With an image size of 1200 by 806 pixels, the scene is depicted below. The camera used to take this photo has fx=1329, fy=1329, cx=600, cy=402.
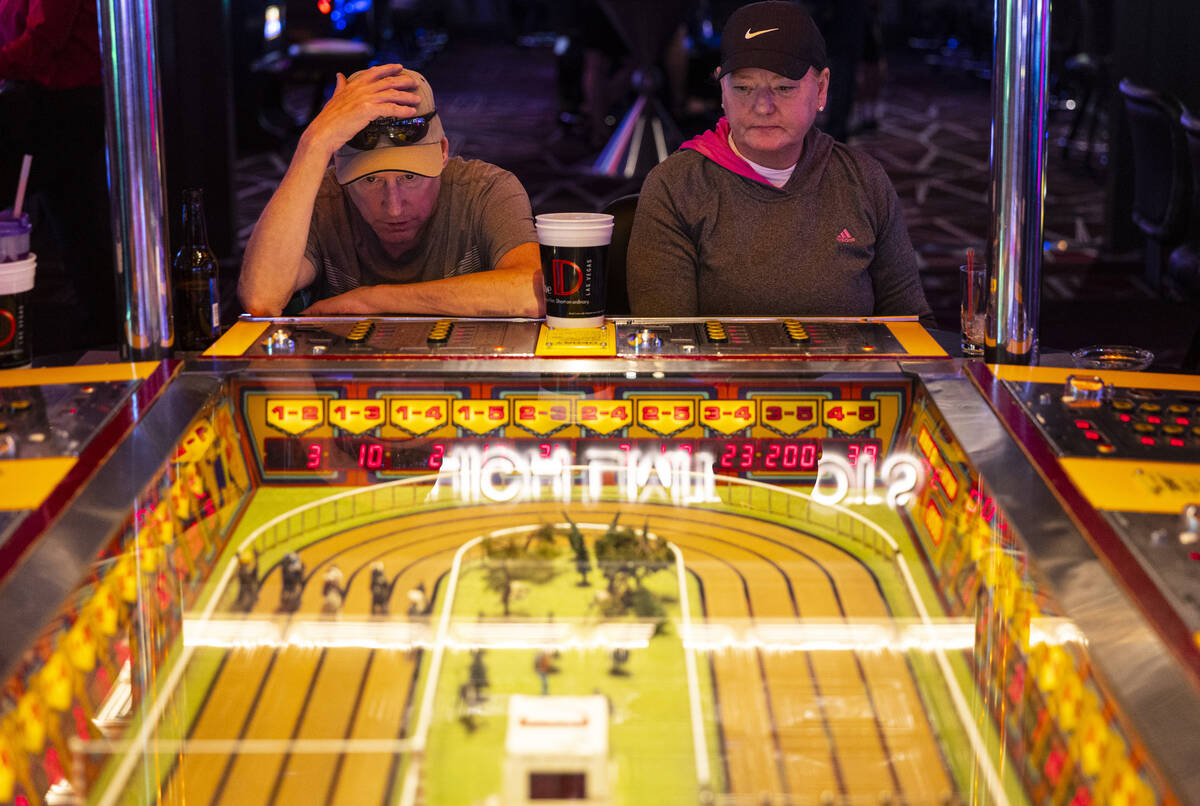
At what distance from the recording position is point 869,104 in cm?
1038

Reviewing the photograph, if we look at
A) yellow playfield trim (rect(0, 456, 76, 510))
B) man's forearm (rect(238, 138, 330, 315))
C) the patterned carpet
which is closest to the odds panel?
man's forearm (rect(238, 138, 330, 315))

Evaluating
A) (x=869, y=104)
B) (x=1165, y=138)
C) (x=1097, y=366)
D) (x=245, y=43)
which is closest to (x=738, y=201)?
(x=1097, y=366)

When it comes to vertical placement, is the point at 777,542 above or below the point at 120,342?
below

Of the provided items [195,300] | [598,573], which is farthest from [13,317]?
[598,573]

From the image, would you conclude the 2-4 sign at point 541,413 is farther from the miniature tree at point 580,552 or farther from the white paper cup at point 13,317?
the white paper cup at point 13,317

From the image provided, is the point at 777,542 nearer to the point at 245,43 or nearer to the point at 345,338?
the point at 345,338

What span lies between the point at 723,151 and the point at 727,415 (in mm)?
914

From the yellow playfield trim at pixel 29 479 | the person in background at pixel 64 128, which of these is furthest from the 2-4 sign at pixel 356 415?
the person in background at pixel 64 128

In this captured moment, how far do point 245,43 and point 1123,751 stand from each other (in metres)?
8.42

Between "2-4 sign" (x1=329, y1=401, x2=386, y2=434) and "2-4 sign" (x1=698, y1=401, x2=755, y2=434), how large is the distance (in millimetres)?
396

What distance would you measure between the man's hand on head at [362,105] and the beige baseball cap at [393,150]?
31 millimetres

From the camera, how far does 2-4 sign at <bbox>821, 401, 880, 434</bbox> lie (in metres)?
1.61

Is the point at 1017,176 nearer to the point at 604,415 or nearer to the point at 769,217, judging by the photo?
the point at 604,415

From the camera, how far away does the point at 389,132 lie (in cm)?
218
